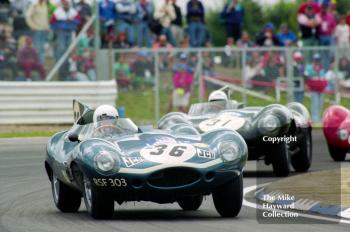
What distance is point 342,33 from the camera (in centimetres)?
2869

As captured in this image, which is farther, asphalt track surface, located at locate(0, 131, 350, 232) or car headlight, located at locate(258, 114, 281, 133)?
car headlight, located at locate(258, 114, 281, 133)

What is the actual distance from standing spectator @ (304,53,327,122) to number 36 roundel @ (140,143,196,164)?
16.7 m

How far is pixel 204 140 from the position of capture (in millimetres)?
10930

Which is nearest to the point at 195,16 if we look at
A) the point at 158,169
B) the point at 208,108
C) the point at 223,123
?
the point at 208,108

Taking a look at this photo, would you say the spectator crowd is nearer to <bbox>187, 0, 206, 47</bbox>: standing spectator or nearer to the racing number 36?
<bbox>187, 0, 206, 47</bbox>: standing spectator

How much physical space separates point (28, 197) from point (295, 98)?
556 inches

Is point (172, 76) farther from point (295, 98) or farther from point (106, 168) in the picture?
point (106, 168)

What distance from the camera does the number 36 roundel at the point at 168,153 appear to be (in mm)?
10352

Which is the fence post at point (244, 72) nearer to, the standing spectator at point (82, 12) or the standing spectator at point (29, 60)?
the standing spectator at point (82, 12)

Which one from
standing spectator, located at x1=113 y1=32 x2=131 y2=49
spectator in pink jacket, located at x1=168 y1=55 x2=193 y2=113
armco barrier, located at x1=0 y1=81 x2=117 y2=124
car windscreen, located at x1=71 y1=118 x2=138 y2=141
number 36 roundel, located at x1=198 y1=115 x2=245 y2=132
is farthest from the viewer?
standing spectator, located at x1=113 y1=32 x2=131 y2=49

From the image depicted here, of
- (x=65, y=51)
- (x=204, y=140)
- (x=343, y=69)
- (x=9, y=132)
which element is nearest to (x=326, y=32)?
(x=343, y=69)

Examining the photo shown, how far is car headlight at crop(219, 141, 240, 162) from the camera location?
10602mm

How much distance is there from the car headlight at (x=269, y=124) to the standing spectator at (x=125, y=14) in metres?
11.3

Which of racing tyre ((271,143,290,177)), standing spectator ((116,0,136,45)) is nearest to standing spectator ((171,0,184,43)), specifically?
standing spectator ((116,0,136,45))
